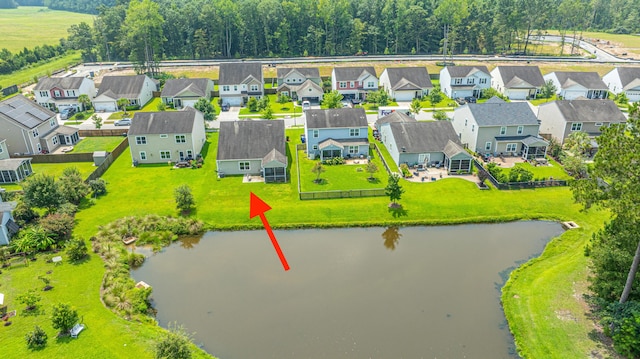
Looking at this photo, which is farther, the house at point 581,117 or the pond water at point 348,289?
the house at point 581,117

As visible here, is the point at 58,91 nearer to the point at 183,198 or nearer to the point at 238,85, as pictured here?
the point at 238,85

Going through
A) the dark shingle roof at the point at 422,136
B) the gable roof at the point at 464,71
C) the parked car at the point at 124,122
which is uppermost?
the gable roof at the point at 464,71

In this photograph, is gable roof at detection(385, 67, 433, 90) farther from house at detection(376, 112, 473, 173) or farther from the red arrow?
the red arrow

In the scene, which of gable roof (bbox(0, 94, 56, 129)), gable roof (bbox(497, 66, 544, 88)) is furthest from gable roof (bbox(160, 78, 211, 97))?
gable roof (bbox(497, 66, 544, 88))

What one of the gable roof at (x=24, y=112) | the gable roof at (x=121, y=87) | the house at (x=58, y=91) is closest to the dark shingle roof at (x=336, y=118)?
the gable roof at (x=24, y=112)

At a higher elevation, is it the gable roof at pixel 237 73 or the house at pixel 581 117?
the gable roof at pixel 237 73

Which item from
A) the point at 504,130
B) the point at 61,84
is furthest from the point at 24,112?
the point at 504,130

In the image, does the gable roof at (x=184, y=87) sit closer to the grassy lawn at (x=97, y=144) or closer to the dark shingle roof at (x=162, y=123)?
the grassy lawn at (x=97, y=144)
